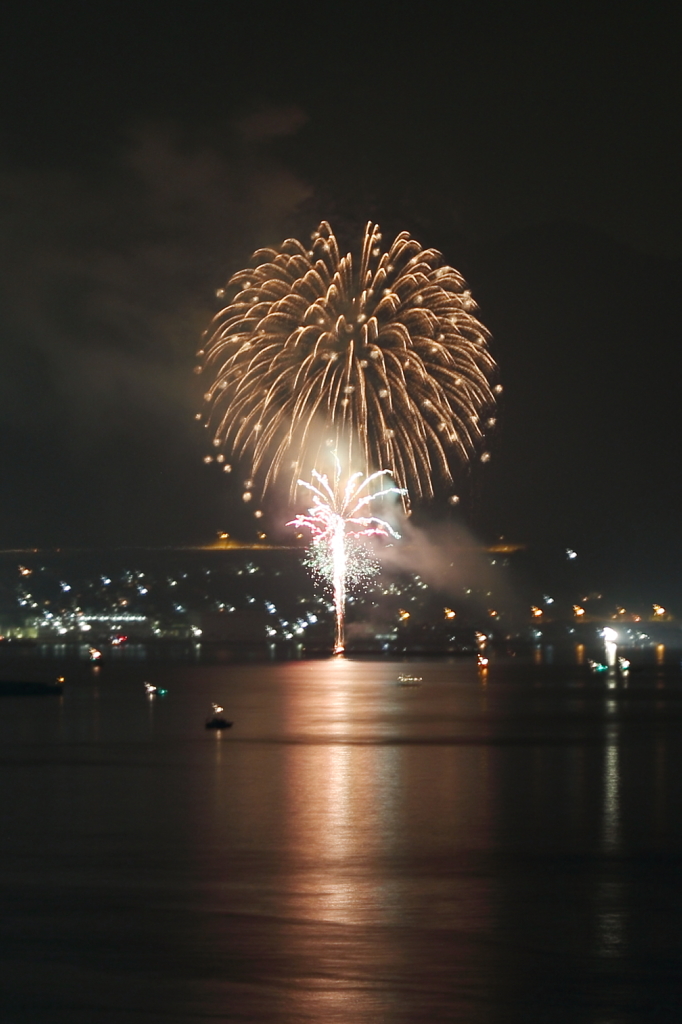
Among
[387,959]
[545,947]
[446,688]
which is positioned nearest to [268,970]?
[387,959]

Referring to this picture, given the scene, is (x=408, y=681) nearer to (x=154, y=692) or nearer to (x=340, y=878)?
(x=154, y=692)

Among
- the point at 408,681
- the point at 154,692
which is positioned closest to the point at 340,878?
the point at 154,692

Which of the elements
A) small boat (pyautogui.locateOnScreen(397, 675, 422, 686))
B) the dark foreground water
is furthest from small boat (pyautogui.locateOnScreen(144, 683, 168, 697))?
the dark foreground water

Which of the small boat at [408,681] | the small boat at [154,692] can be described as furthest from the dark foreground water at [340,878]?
the small boat at [408,681]

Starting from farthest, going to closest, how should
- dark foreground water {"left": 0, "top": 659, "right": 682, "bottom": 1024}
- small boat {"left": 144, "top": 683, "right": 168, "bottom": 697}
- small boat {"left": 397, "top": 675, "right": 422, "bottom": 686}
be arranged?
1. small boat {"left": 397, "top": 675, "right": 422, "bottom": 686}
2. small boat {"left": 144, "top": 683, "right": 168, "bottom": 697}
3. dark foreground water {"left": 0, "top": 659, "right": 682, "bottom": 1024}

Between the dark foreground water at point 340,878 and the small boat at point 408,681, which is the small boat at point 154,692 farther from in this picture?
the dark foreground water at point 340,878

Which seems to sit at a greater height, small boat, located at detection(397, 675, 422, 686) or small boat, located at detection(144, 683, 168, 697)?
small boat, located at detection(397, 675, 422, 686)

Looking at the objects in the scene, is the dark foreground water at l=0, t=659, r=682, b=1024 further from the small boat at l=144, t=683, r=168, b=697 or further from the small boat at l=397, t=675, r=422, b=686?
the small boat at l=397, t=675, r=422, b=686

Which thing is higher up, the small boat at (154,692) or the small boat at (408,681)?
the small boat at (408,681)
